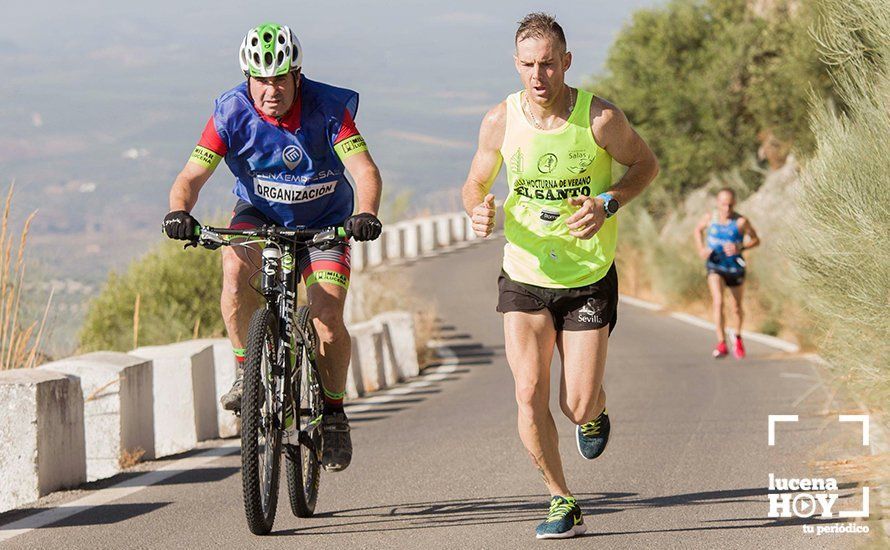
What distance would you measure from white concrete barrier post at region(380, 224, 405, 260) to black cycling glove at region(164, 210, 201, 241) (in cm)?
3508

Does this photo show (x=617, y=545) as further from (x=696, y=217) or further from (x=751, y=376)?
(x=696, y=217)

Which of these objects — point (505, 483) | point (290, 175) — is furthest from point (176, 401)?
point (290, 175)

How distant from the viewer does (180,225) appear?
762 centimetres

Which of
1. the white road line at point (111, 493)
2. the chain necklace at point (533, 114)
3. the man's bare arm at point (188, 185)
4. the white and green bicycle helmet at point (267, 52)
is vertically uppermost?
the white and green bicycle helmet at point (267, 52)

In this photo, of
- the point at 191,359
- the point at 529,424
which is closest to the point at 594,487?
the point at 529,424

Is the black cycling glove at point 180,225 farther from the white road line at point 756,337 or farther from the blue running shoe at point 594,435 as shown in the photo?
the white road line at point 756,337

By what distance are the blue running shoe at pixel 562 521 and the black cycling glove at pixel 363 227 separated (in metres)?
1.52

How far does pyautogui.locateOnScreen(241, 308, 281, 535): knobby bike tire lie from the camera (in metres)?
7.23

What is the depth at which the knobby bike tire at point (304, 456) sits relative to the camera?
783cm

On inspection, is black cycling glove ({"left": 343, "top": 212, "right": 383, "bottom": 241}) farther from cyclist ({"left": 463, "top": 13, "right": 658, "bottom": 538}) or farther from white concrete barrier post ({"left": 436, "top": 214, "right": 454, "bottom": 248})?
white concrete barrier post ({"left": 436, "top": 214, "right": 454, "bottom": 248})

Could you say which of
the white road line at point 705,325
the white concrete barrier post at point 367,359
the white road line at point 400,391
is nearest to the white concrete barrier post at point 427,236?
the white road line at point 705,325

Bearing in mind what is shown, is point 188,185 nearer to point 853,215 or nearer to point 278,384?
point 278,384

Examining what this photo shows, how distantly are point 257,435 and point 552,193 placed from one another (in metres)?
1.72

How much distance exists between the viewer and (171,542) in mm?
7617
